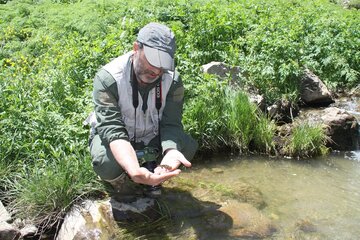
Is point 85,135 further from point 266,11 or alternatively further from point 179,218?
point 266,11

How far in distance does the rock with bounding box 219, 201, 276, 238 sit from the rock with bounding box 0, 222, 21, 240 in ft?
6.72

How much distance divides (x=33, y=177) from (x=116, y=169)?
103 centimetres

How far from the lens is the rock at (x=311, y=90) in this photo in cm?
830

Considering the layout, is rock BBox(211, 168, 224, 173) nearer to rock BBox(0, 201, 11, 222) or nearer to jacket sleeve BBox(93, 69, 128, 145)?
jacket sleeve BBox(93, 69, 128, 145)

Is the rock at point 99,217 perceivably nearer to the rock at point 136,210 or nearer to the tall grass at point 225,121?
the rock at point 136,210

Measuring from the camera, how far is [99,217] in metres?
4.32

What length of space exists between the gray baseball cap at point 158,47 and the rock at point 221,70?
3551 mm

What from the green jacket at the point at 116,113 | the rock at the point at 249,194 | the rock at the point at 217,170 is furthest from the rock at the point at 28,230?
the rock at the point at 217,170

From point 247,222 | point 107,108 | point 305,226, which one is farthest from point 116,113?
point 305,226

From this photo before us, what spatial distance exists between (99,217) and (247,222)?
4.99 ft

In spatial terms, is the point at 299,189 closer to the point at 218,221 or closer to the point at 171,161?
the point at 218,221

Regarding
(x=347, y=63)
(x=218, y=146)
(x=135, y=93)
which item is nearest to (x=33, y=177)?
(x=135, y=93)

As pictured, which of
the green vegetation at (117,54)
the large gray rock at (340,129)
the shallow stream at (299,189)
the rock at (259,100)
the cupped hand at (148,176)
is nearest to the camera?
the cupped hand at (148,176)

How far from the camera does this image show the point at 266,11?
10359 millimetres
